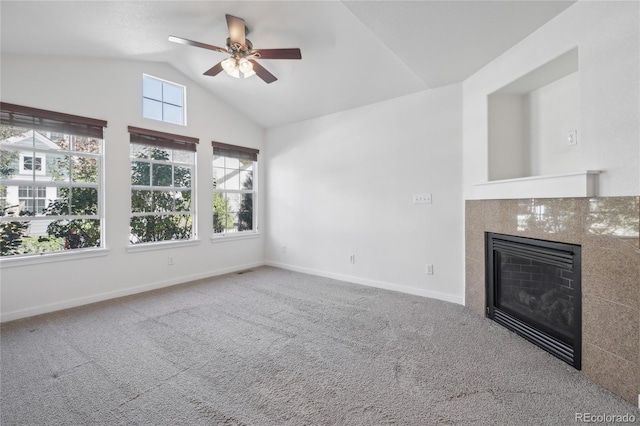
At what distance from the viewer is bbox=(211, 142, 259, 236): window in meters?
5.01

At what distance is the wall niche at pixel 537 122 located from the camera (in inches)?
97.8

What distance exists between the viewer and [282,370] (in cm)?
210

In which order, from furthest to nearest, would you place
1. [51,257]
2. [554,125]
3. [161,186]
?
[161,186]
[51,257]
[554,125]

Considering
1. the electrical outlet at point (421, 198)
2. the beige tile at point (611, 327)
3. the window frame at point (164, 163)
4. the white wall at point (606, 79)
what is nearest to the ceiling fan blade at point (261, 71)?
the window frame at point (164, 163)

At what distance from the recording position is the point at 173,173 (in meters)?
4.41

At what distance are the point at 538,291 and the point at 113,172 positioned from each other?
4973 mm

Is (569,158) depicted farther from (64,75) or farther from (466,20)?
(64,75)

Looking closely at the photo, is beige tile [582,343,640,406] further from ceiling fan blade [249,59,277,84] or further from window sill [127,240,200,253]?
window sill [127,240,200,253]

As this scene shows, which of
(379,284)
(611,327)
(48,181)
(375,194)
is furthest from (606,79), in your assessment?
(48,181)

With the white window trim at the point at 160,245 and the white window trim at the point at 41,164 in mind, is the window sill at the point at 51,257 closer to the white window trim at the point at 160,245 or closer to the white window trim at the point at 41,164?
the white window trim at the point at 160,245

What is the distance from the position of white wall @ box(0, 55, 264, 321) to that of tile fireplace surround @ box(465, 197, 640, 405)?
4.52 metres

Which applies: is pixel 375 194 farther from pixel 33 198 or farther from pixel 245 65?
pixel 33 198

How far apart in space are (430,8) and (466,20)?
34 cm

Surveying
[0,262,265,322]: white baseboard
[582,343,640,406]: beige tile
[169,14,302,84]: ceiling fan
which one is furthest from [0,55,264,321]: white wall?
[582,343,640,406]: beige tile
